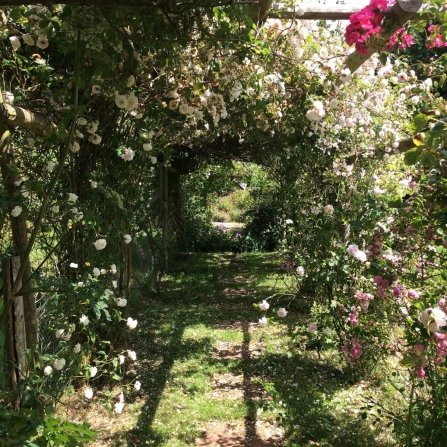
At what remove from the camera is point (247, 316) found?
225 inches

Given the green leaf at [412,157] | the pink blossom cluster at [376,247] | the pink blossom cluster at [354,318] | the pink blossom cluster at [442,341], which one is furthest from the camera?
the pink blossom cluster at [354,318]

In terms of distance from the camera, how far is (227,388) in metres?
3.62

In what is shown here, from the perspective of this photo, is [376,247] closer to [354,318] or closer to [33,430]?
[354,318]

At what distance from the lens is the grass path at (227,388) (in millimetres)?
2803

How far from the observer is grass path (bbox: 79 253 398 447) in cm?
280

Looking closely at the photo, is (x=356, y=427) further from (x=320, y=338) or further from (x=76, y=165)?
(x=76, y=165)

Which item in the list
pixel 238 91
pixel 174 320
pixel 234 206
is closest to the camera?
pixel 238 91

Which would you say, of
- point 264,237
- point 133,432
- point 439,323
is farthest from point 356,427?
point 264,237

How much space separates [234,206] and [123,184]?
12.5 metres

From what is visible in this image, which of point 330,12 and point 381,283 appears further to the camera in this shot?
point 330,12

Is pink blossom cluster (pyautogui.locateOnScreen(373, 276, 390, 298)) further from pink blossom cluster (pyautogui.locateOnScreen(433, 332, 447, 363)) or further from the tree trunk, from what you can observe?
the tree trunk

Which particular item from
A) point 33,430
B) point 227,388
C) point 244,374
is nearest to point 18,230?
point 33,430

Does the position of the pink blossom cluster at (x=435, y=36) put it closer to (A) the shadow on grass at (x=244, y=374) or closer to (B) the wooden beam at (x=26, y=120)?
(B) the wooden beam at (x=26, y=120)

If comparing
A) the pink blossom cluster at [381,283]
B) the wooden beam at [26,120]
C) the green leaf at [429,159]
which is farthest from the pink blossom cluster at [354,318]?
the wooden beam at [26,120]
